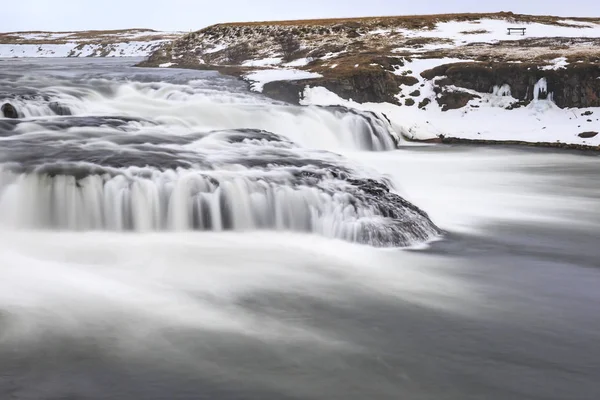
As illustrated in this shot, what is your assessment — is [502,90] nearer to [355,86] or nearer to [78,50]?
[355,86]

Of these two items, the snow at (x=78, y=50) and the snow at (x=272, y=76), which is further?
the snow at (x=78, y=50)

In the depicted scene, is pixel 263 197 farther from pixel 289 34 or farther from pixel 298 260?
pixel 289 34

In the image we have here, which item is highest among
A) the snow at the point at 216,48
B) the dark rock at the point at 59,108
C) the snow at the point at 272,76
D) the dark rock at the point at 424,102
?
the snow at the point at 216,48

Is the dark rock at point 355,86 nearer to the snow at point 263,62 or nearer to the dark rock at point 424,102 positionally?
the dark rock at point 424,102

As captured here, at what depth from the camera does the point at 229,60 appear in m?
37.0

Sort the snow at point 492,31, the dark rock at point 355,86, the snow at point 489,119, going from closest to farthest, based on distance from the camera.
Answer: the snow at point 489,119
the dark rock at point 355,86
the snow at point 492,31

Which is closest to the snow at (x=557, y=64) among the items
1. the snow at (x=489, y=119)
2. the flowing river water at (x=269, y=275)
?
the snow at (x=489, y=119)

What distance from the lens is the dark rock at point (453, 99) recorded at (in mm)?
22312

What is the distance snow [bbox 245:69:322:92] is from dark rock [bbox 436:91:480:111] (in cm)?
435

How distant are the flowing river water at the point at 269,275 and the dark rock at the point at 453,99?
9.30 m

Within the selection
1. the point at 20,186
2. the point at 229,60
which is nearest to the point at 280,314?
the point at 20,186

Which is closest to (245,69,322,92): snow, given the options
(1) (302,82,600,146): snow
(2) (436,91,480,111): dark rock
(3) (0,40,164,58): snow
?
(1) (302,82,600,146): snow

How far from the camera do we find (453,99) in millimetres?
22422

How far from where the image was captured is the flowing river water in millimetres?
4797
